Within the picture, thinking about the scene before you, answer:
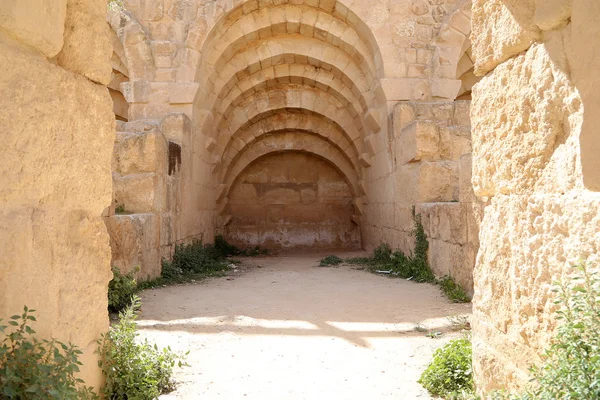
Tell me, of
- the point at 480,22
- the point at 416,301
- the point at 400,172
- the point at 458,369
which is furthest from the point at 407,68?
the point at 458,369

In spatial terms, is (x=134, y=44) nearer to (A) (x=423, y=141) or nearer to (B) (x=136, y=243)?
(B) (x=136, y=243)

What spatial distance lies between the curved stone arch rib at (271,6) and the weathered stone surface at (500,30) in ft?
19.0

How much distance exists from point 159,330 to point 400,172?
494 centimetres

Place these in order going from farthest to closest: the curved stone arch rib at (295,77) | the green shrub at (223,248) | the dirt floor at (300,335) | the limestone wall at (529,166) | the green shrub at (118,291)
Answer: the green shrub at (223,248)
the curved stone arch rib at (295,77)
the green shrub at (118,291)
the dirt floor at (300,335)
the limestone wall at (529,166)

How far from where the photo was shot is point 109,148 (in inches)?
95.7

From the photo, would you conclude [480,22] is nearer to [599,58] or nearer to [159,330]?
[599,58]

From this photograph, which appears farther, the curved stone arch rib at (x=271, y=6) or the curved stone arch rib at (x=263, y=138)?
the curved stone arch rib at (x=263, y=138)

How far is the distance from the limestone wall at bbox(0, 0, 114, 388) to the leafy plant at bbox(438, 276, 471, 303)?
12.3ft

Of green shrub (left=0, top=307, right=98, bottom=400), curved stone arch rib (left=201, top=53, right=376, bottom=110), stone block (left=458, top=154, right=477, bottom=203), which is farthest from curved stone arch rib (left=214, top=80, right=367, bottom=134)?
green shrub (left=0, top=307, right=98, bottom=400)

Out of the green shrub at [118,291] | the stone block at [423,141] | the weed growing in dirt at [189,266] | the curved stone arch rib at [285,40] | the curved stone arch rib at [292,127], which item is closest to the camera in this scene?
the green shrub at [118,291]

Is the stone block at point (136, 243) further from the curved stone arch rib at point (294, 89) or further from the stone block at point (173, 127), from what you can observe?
the curved stone arch rib at point (294, 89)

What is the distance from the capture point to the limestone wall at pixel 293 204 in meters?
12.4

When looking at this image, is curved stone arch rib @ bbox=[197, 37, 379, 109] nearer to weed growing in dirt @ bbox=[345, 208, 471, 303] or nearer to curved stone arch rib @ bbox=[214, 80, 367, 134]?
curved stone arch rib @ bbox=[214, 80, 367, 134]

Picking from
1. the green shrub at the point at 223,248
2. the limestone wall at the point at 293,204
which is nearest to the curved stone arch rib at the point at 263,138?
the limestone wall at the point at 293,204
